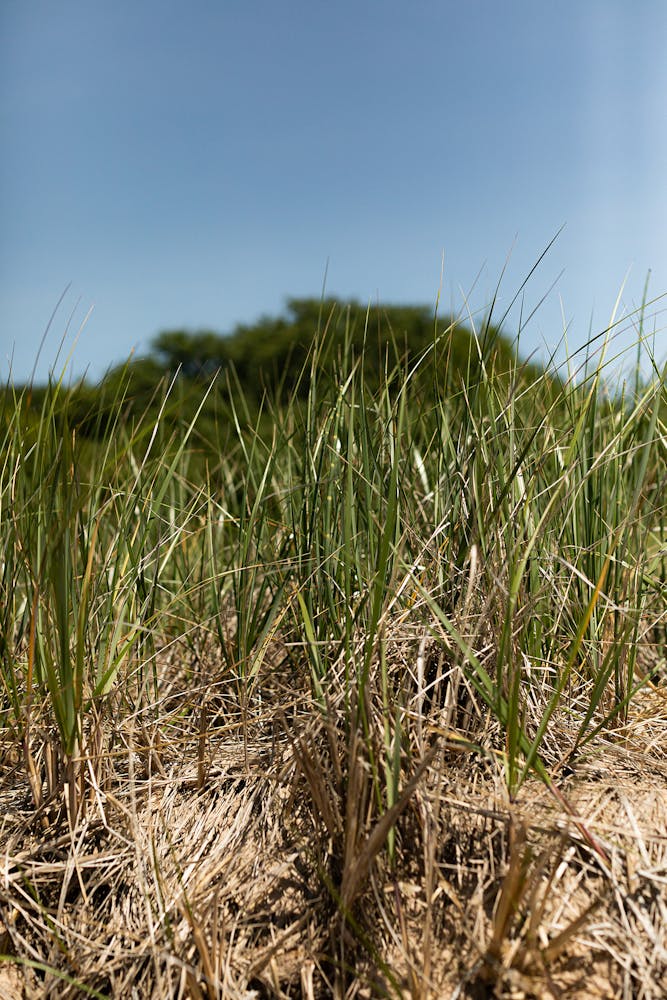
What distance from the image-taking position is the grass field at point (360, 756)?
1090 millimetres

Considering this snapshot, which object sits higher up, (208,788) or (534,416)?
(534,416)

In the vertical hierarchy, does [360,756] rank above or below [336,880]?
above

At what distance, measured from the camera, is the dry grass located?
1.04m

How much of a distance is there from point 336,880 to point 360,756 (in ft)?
0.81

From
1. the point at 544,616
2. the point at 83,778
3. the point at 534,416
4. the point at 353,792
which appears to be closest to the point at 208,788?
the point at 83,778

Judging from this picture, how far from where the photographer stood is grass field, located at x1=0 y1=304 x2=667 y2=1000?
1090 mm

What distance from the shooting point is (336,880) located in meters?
1.20

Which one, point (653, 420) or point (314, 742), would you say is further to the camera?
point (653, 420)

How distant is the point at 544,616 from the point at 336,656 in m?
0.45

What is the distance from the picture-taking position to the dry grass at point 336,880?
104cm

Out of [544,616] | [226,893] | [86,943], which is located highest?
[544,616]

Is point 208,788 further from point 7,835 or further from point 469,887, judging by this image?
point 469,887

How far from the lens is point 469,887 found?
114cm

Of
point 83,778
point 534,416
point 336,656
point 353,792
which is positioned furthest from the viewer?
point 534,416
